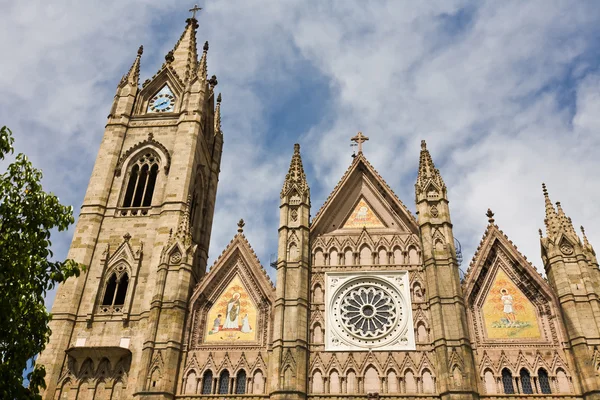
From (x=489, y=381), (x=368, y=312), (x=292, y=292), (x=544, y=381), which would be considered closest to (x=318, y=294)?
(x=292, y=292)

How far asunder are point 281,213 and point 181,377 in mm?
9197

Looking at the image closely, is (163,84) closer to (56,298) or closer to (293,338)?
(56,298)

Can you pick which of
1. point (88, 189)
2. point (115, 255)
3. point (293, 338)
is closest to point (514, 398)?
point (293, 338)

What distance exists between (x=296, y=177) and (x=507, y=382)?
14.1 m

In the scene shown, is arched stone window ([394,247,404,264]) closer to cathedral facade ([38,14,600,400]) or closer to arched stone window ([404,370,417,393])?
cathedral facade ([38,14,600,400])

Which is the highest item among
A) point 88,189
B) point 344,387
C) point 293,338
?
point 88,189

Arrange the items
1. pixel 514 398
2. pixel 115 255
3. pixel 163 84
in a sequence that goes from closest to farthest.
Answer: pixel 514 398, pixel 115 255, pixel 163 84

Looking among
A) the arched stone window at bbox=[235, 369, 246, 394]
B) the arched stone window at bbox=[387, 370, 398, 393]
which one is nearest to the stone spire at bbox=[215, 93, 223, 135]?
the arched stone window at bbox=[235, 369, 246, 394]

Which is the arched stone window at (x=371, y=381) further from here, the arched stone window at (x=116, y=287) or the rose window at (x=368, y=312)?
the arched stone window at (x=116, y=287)

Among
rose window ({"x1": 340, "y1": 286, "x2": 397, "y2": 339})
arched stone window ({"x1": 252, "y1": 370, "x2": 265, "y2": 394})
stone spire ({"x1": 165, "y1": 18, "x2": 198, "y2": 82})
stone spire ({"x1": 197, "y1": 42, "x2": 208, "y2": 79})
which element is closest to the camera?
arched stone window ({"x1": 252, "y1": 370, "x2": 265, "y2": 394})

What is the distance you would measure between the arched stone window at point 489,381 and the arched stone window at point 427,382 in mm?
2135

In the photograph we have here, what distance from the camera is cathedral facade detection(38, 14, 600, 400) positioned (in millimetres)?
23203

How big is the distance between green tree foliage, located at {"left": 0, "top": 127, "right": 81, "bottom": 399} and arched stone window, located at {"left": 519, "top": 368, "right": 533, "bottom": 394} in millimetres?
17816

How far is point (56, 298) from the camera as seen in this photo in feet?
91.6
